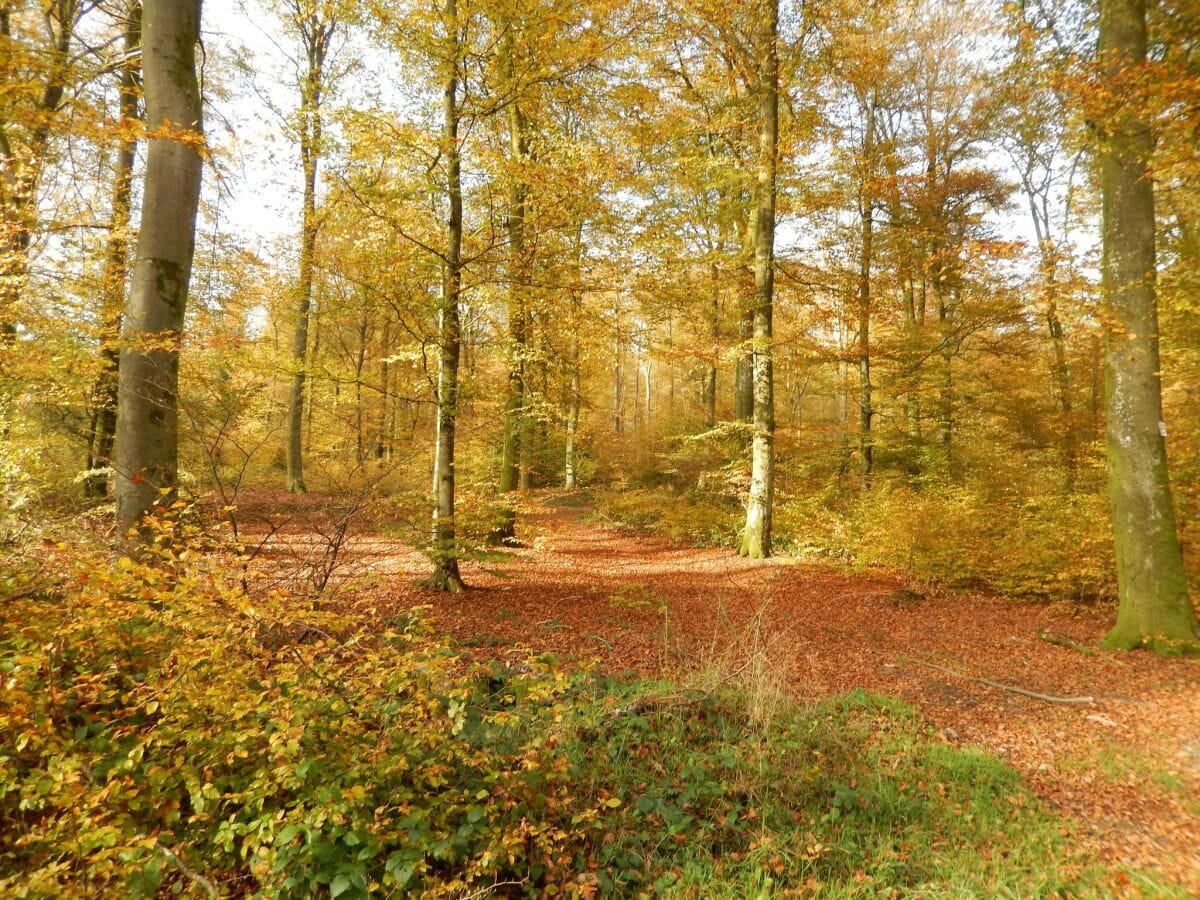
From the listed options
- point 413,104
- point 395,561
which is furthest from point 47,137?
point 395,561

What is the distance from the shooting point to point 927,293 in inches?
730

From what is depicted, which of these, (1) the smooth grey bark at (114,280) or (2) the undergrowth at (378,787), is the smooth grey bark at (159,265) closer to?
(2) the undergrowth at (378,787)

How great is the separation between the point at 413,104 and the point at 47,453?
11301 mm

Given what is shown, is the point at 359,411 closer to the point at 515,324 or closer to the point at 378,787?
the point at 515,324

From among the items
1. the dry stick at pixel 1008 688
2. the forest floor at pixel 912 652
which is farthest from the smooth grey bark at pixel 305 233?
the dry stick at pixel 1008 688

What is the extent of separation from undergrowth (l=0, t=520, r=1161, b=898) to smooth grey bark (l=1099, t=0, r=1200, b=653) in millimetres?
4117

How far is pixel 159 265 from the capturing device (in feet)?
16.9

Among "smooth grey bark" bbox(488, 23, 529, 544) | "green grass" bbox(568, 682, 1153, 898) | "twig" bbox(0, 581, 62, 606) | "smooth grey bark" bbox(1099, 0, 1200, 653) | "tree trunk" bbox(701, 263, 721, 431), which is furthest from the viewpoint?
"tree trunk" bbox(701, 263, 721, 431)

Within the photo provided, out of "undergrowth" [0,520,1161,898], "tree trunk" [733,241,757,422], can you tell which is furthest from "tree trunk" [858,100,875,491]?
"undergrowth" [0,520,1161,898]

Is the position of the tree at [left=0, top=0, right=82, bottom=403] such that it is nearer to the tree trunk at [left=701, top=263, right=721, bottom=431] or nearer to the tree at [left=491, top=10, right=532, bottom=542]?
the tree at [left=491, top=10, right=532, bottom=542]

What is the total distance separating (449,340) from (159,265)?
292cm

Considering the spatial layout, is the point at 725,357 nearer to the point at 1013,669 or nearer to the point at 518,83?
the point at 518,83

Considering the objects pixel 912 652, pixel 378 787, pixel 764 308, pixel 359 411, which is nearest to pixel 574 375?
pixel 764 308

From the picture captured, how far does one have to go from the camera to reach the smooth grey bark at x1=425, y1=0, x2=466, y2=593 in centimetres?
691
